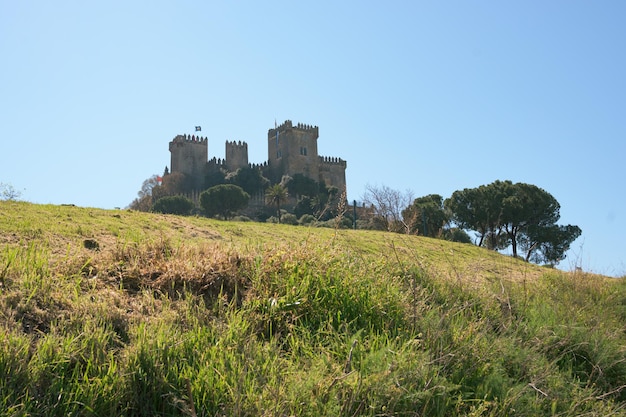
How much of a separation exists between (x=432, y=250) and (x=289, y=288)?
11122 millimetres

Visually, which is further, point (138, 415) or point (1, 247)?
point (1, 247)

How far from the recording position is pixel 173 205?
70875 mm

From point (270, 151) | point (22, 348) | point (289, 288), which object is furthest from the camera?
point (270, 151)

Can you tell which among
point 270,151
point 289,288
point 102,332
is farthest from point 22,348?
point 270,151

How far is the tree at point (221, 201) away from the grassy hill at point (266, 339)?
64476mm

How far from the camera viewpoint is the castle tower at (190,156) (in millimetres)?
94500

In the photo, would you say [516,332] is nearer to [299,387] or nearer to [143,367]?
[299,387]

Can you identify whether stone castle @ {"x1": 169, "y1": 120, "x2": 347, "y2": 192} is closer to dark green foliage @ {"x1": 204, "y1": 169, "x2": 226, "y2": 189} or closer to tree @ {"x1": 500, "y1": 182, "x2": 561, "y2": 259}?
dark green foliage @ {"x1": 204, "y1": 169, "x2": 226, "y2": 189}

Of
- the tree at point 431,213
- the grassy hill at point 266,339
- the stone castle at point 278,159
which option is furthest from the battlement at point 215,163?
the grassy hill at point 266,339

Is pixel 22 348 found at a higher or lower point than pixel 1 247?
lower

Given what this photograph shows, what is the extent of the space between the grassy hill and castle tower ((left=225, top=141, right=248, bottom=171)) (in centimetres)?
8858

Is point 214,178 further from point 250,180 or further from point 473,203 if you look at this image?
point 473,203

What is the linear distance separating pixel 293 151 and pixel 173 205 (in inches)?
1168

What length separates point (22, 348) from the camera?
4543mm
